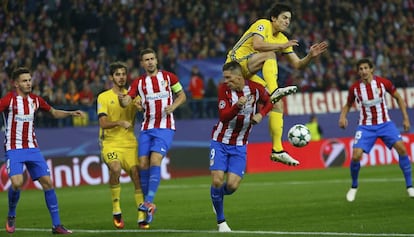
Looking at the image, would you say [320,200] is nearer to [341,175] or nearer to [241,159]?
[241,159]

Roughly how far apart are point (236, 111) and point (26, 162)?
3.10 meters

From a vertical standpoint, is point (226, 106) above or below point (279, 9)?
below

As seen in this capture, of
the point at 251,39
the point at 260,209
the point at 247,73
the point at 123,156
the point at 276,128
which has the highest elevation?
the point at 251,39

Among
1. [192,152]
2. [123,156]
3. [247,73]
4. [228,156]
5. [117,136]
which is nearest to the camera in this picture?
[228,156]

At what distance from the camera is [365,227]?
42.7 ft

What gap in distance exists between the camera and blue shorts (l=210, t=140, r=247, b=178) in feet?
43.5

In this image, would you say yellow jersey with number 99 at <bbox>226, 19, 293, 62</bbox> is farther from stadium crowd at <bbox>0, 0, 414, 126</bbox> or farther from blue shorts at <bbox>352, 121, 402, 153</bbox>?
stadium crowd at <bbox>0, 0, 414, 126</bbox>

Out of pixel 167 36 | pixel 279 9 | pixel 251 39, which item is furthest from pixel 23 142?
pixel 167 36

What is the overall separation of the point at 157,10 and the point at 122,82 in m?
19.3

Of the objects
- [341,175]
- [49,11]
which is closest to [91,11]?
[49,11]

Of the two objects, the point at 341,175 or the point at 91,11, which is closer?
the point at 341,175

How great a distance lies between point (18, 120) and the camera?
547 inches

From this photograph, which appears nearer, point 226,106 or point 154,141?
point 226,106

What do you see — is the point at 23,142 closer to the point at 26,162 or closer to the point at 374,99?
the point at 26,162
